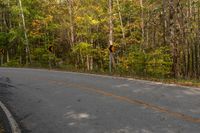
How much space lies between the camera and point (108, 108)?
35.7 ft

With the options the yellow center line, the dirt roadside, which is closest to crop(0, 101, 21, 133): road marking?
the dirt roadside

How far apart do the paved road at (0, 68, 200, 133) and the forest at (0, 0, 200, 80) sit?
8.21m

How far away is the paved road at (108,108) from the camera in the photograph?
8477 mm

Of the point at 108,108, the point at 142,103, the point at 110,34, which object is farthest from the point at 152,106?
the point at 110,34

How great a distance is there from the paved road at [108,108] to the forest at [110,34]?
821 centimetres

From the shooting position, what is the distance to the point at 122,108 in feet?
35.1

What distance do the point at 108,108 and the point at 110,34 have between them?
1815cm

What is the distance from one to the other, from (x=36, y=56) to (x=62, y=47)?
4462 mm

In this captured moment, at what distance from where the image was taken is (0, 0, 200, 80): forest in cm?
2458

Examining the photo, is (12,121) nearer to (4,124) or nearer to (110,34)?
(4,124)

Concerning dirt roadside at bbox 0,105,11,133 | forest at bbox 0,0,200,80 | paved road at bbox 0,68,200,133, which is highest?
forest at bbox 0,0,200,80

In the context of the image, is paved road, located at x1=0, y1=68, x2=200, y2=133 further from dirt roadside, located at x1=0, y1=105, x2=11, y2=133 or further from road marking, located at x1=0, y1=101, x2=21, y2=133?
dirt roadside, located at x1=0, y1=105, x2=11, y2=133

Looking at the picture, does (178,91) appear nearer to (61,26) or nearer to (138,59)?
(138,59)

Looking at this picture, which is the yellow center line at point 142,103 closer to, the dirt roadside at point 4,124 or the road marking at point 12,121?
the road marking at point 12,121
